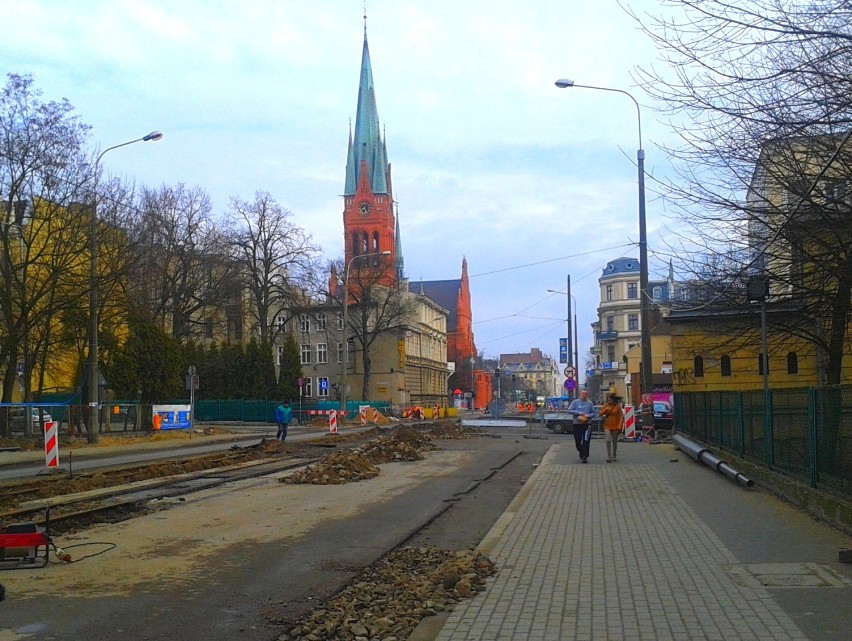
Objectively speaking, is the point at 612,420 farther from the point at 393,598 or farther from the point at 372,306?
the point at 372,306

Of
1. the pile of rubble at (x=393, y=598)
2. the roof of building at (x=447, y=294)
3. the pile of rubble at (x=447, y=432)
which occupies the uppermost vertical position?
the roof of building at (x=447, y=294)

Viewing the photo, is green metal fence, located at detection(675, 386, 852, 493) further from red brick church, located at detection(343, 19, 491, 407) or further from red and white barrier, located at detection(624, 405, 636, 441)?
red brick church, located at detection(343, 19, 491, 407)

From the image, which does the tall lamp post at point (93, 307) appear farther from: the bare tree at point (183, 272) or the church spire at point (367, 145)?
the church spire at point (367, 145)

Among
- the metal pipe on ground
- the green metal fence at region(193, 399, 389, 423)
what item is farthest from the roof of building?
the metal pipe on ground

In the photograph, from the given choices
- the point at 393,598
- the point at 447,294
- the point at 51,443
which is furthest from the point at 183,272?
the point at 447,294

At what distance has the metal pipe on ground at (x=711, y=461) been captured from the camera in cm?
1434

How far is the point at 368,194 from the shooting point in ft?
338

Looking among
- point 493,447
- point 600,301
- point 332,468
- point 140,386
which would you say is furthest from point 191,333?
point 600,301

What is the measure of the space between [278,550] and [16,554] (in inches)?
107

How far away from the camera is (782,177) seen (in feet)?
41.7

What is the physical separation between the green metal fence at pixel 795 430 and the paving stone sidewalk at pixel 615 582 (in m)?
1.67

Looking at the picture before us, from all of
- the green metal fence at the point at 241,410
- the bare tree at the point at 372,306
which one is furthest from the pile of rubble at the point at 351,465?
the bare tree at the point at 372,306

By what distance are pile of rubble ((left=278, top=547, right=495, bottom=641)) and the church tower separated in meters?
93.3

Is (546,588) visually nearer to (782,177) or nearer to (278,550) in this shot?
(278,550)
